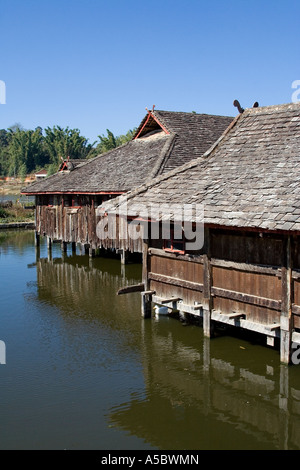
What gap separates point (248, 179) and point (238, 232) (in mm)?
1362

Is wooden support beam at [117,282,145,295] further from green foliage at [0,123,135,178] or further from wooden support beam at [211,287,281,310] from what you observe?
green foliage at [0,123,135,178]

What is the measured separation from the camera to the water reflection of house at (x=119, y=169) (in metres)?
23.2

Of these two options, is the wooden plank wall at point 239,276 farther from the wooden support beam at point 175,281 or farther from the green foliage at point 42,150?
the green foliage at point 42,150

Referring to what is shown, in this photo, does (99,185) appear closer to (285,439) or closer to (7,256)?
(7,256)

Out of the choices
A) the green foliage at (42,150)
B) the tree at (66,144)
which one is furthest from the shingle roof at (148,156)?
the tree at (66,144)

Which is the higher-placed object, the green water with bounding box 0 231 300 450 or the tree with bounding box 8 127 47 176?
the tree with bounding box 8 127 47 176

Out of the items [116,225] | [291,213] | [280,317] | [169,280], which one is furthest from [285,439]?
[116,225]

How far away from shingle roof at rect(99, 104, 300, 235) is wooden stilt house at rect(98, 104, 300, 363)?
3 cm

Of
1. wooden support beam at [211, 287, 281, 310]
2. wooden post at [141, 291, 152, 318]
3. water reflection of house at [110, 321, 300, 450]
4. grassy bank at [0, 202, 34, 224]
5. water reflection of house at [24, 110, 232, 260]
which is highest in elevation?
water reflection of house at [24, 110, 232, 260]

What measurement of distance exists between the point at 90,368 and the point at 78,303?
6.19 metres

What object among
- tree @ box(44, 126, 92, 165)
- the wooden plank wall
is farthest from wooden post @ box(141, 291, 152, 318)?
tree @ box(44, 126, 92, 165)

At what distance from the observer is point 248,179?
40.5ft

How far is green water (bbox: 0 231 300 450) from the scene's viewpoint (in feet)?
28.8

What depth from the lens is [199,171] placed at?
14.0 metres
